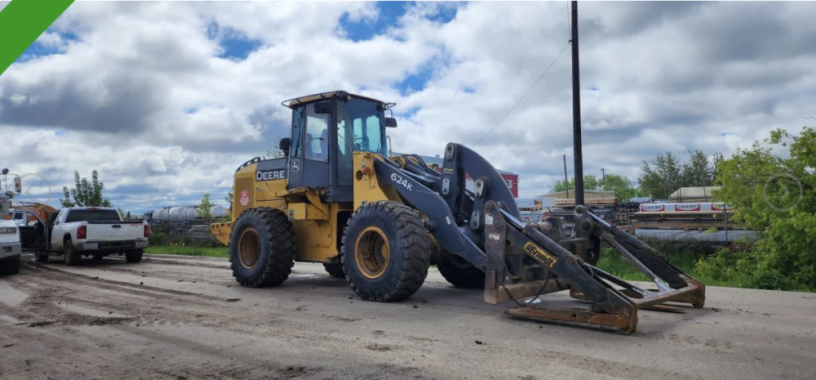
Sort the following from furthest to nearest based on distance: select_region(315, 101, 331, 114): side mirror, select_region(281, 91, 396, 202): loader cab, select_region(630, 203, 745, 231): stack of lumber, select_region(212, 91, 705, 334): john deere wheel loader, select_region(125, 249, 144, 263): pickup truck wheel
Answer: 1. select_region(125, 249, 144, 263): pickup truck wheel
2. select_region(630, 203, 745, 231): stack of lumber
3. select_region(281, 91, 396, 202): loader cab
4. select_region(315, 101, 331, 114): side mirror
5. select_region(212, 91, 705, 334): john deere wheel loader

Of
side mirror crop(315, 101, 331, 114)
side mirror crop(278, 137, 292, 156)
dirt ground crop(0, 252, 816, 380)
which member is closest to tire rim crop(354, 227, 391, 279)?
dirt ground crop(0, 252, 816, 380)

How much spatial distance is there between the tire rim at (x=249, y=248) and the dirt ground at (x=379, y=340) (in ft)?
3.86

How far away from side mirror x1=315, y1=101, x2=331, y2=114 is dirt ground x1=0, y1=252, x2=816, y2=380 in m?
2.91

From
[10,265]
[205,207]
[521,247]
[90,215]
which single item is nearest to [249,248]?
[521,247]

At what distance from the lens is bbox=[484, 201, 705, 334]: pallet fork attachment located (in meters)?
5.94

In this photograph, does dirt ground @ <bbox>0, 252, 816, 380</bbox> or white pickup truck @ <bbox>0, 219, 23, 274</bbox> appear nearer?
dirt ground @ <bbox>0, 252, 816, 380</bbox>

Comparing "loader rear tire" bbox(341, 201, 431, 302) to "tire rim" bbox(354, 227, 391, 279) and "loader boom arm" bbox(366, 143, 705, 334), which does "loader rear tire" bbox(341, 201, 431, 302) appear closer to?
"tire rim" bbox(354, 227, 391, 279)

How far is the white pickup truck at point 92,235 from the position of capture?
53.0ft

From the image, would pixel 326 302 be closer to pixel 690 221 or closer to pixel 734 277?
pixel 734 277

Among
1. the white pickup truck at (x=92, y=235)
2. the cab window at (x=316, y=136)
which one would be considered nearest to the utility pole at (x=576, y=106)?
the cab window at (x=316, y=136)

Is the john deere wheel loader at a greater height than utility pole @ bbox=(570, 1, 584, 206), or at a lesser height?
lesser

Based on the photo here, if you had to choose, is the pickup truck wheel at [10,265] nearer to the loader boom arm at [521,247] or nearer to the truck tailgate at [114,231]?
the truck tailgate at [114,231]

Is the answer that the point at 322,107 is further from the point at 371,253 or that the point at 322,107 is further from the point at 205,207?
the point at 205,207

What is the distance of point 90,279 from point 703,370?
12.1 m
